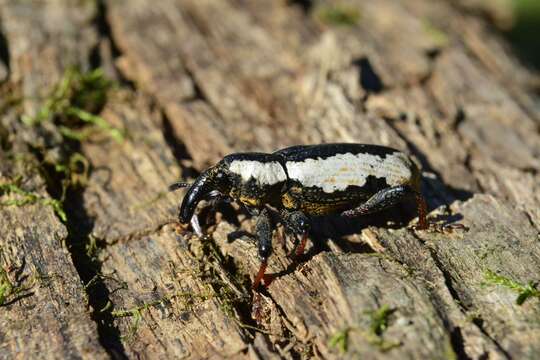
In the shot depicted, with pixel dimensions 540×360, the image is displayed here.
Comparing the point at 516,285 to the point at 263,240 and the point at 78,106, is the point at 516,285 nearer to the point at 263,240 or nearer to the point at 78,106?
the point at 263,240

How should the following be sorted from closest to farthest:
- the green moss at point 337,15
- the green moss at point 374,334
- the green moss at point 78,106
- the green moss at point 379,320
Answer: the green moss at point 374,334 → the green moss at point 379,320 → the green moss at point 78,106 → the green moss at point 337,15

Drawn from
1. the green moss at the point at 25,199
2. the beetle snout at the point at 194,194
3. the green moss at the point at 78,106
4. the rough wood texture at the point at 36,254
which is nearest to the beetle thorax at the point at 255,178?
the beetle snout at the point at 194,194

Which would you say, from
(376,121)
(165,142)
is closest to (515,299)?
(376,121)

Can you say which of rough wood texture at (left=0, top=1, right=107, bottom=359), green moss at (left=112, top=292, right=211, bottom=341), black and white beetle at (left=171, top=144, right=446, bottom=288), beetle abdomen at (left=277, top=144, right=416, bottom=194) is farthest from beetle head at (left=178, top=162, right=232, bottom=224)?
Answer: rough wood texture at (left=0, top=1, right=107, bottom=359)

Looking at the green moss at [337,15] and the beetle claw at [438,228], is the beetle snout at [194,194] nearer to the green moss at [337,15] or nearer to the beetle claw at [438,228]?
the beetle claw at [438,228]

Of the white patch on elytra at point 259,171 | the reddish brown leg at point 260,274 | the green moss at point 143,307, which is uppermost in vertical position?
the white patch on elytra at point 259,171

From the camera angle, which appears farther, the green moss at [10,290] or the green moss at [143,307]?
the green moss at [10,290]

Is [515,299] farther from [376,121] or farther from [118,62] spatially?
[118,62]
